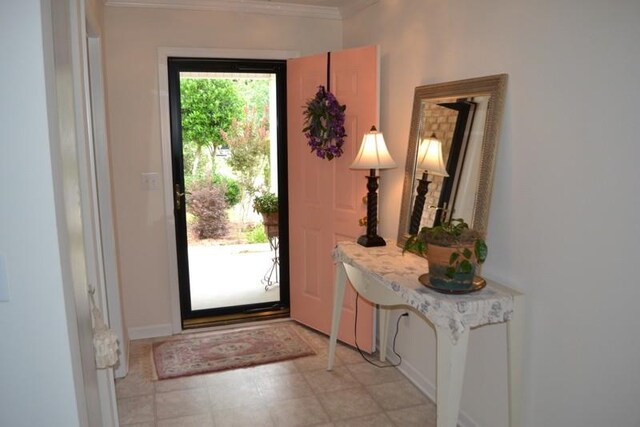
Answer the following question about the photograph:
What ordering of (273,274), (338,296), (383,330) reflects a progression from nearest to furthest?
(338,296) < (383,330) < (273,274)

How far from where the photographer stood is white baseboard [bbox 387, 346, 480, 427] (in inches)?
97.6

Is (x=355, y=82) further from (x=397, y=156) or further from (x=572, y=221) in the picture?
(x=572, y=221)

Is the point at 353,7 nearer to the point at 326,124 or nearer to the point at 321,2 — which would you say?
the point at 321,2

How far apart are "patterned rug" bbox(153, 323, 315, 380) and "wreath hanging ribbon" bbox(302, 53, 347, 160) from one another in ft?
4.42

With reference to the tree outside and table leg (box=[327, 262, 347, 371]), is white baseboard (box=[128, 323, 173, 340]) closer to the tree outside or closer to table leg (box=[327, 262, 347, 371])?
table leg (box=[327, 262, 347, 371])

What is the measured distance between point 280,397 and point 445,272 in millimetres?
1385

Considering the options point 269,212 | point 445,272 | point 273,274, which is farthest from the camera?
point 273,274

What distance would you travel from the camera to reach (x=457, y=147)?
2.33m

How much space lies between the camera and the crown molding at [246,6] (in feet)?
10.8

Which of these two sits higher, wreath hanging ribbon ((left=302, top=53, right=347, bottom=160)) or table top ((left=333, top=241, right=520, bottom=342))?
wreath hanging ribbon ((left=302, top=53, right=347, bottom=160))

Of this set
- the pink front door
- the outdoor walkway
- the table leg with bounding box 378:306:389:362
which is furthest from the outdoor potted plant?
the table leg with bounding box 378:306:389:362

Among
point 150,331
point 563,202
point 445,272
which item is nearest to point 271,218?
point 150,331

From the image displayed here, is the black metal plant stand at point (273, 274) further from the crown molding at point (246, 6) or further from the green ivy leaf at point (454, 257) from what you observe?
the green ivy leaf at point (454, 257)

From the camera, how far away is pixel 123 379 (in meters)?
3.03
